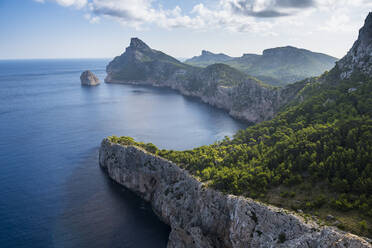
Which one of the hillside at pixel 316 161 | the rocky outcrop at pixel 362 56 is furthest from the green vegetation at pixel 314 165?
→ the rocky outcrop at pixel 362 56

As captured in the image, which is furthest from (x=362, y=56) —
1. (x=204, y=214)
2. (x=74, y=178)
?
(x=74, y=178)

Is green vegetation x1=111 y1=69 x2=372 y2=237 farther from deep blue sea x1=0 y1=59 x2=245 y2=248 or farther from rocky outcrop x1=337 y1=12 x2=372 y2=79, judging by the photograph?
deep blue sea x1=0 y1=59 x2=245 y2=248

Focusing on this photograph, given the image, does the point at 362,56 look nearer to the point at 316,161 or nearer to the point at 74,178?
the point at 316,161

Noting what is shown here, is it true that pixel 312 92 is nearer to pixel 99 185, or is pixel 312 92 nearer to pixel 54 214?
pixel 99 185

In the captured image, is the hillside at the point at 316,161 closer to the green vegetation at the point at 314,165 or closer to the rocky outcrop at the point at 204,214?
the green vegetation at the point at 314,165

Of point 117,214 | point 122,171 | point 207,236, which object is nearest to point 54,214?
point 117,214

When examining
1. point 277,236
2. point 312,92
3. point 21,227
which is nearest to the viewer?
point 277,236
